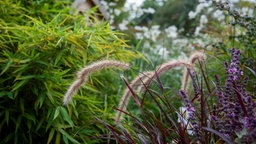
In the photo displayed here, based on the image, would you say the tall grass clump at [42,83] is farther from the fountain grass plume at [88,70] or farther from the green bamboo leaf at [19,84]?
the fountain grass plume at [88,70]

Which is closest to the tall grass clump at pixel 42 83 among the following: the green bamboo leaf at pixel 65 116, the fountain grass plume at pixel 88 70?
the green bamboo leaf at pixel 65 116

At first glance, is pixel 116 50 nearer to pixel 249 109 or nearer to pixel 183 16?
pixel 249 109

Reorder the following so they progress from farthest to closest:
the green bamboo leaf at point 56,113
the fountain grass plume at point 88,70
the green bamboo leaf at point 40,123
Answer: the green bamboo leaf at point 40,123 < the green bamboo leaf at point 56,113 < the fountain grass plume at point 88,70

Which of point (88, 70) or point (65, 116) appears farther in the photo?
point (65, 116)

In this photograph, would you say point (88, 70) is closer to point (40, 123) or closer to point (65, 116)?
point (65, 116)

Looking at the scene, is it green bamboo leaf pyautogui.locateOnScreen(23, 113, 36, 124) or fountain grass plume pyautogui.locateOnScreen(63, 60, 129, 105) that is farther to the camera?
green bamboo leaf pyautogui.locateOnScreen(23, 113, 36, 124)

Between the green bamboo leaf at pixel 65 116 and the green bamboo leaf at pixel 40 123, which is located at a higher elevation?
the green bamboo leaf at pixel 65 116

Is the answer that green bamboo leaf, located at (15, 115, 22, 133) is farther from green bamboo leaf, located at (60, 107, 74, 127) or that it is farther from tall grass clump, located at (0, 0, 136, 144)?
green bamboo leaf, located at (60, 107, 74, 127)

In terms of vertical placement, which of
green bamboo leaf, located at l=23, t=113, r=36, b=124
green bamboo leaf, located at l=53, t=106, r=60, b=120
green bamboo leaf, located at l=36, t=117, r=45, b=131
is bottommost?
green bamboo leaf, located at l=36, t=117, r=45, b=131

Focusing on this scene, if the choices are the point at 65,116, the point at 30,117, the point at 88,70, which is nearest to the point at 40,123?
the point at 30,117

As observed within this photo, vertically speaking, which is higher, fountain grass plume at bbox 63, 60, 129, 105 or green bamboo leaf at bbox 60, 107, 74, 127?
fountain grass plume at bbox 63, 60, 129, 105

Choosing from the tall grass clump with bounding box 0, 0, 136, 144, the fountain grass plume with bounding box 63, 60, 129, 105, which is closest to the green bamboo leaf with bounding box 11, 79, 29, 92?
the tall grass clump with bounding box 0, 0, 136, 144

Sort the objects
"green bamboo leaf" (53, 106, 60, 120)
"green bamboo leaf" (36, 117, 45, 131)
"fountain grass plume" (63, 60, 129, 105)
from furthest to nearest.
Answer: "green bamboo leaf" (36, 117, 45, 131)
"green bamboo leaf" (53, 106, 60, 120)
"fountain grass plume" (63, 60, 129, 105)
